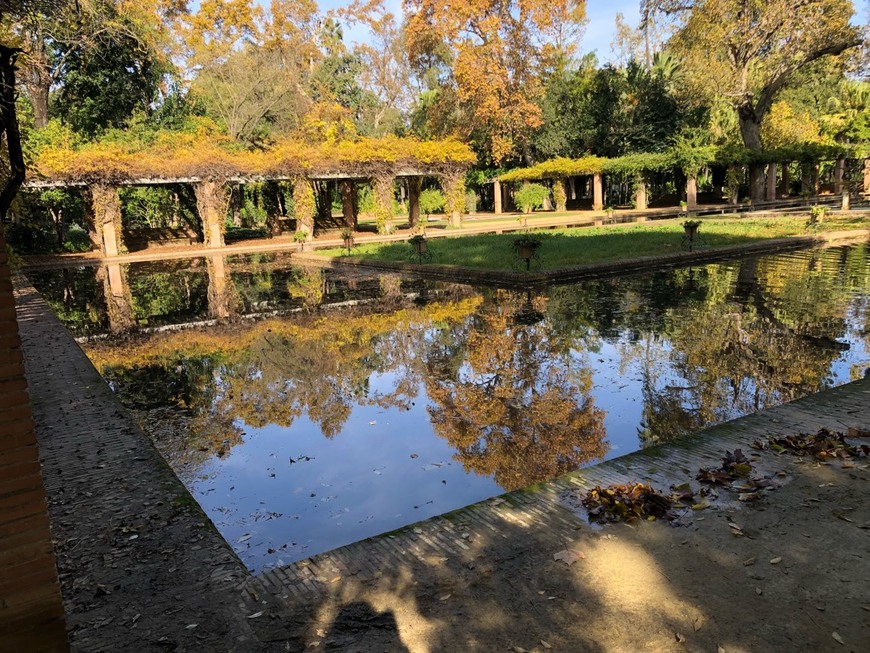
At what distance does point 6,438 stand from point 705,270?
1523 centimetres

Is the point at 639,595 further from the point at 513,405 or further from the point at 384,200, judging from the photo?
the point at 384,200

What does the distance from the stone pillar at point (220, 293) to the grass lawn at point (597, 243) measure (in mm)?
4069

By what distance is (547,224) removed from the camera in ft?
104

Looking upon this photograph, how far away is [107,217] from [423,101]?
1030 inches

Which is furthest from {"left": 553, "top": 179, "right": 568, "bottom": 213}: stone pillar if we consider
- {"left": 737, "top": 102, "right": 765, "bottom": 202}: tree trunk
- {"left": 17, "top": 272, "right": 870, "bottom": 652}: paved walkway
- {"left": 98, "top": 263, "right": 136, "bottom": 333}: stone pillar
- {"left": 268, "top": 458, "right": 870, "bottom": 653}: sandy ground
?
{"left": 268, "top": 458, "right": 870, "bottom": 653}: sandy ground

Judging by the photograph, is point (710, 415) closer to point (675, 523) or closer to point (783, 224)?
point (675, 523)

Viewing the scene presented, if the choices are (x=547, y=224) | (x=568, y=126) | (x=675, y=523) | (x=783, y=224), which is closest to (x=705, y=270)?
(x=783, y=224)

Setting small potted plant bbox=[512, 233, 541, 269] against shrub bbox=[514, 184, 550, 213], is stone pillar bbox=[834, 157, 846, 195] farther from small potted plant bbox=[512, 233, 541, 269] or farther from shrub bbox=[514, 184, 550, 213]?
small potted plant bbox=[512, 233, 541, 269]

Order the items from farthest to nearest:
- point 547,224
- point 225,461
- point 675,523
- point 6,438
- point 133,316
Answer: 1. point 547,224
2. point 133,316
3. point 225,461
4. point 675,523
5. point 6,438

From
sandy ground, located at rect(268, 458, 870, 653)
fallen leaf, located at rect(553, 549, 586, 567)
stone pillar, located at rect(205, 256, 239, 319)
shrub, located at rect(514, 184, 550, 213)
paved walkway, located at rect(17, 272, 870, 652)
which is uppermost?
shrub, located at rect(514, 184, 550, 213)

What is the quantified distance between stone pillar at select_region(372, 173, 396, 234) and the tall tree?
1683 cm

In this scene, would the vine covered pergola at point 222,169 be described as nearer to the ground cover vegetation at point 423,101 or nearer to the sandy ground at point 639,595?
the ground cover vegetation at point 423,101

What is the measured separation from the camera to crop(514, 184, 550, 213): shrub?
41469mm

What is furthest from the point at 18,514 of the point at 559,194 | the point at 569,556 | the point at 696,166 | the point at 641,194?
the point at 559,194
